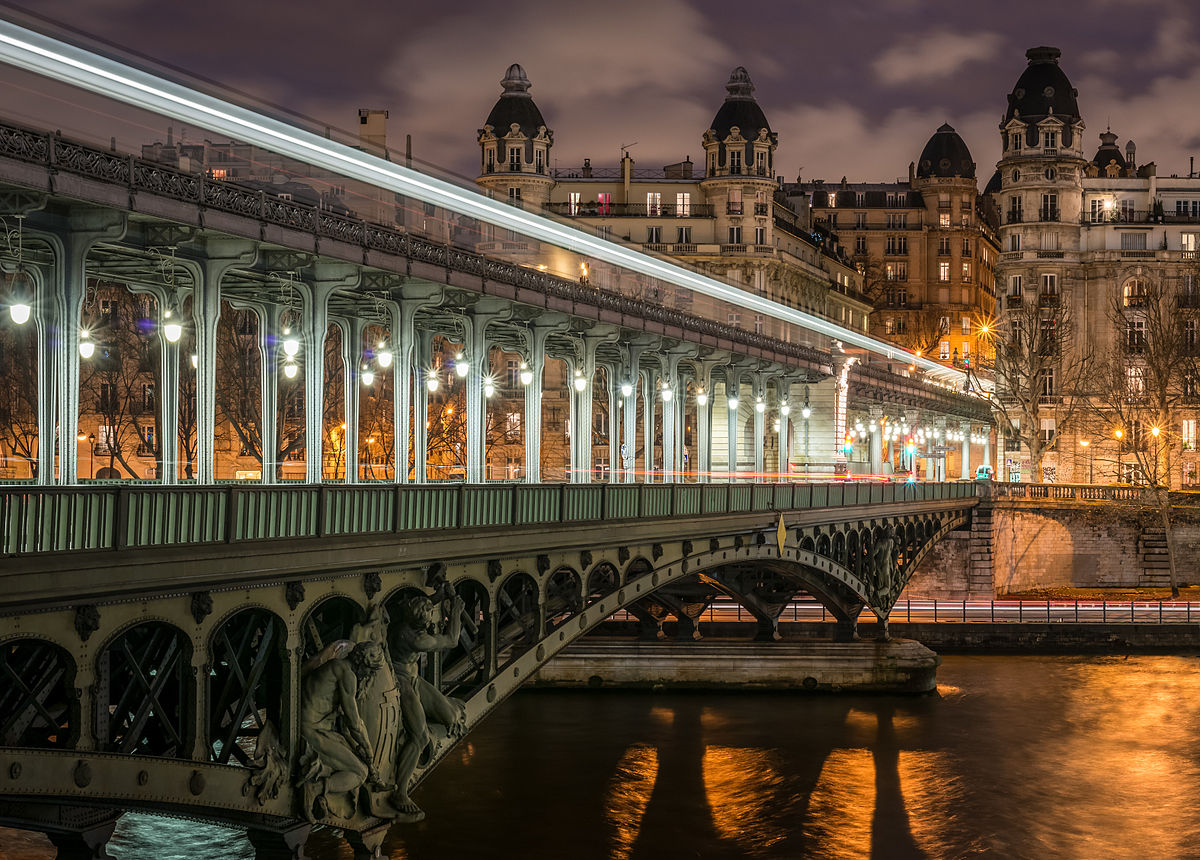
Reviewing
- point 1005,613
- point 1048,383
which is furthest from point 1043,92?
point 1005,613

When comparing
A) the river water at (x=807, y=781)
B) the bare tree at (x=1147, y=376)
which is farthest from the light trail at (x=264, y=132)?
the bare tree at (x=1147, y=376)

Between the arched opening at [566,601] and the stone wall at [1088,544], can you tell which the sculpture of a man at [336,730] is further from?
the stone wall at [1088,544]

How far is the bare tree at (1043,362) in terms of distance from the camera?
121250 millimetres

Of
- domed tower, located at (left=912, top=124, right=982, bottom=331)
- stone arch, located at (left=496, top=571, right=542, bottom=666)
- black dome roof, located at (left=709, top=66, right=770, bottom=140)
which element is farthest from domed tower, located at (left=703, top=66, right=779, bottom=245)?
stone arch, located at (left=496, top=571, right=542, bottom=666)

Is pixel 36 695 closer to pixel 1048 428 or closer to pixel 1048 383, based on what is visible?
pixel 1048 428

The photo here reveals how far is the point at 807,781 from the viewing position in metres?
42.3

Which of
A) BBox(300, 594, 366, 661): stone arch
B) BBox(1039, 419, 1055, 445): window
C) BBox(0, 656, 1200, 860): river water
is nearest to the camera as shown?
BBox(300, 594, 366, 661): stone arch

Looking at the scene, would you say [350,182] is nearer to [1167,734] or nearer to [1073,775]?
[1073,775]

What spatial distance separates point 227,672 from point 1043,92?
125002 millimetres

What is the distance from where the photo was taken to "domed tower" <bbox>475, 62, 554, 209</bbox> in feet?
373

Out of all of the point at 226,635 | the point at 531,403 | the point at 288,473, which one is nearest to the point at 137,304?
the point at 288,473

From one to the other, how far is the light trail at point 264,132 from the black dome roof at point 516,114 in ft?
173

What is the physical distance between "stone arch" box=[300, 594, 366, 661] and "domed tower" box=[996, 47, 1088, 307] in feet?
379

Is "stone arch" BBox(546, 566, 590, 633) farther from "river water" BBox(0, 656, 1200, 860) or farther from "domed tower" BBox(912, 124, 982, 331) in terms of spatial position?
"domed tower" BBox(912, 124, 982, 331)
